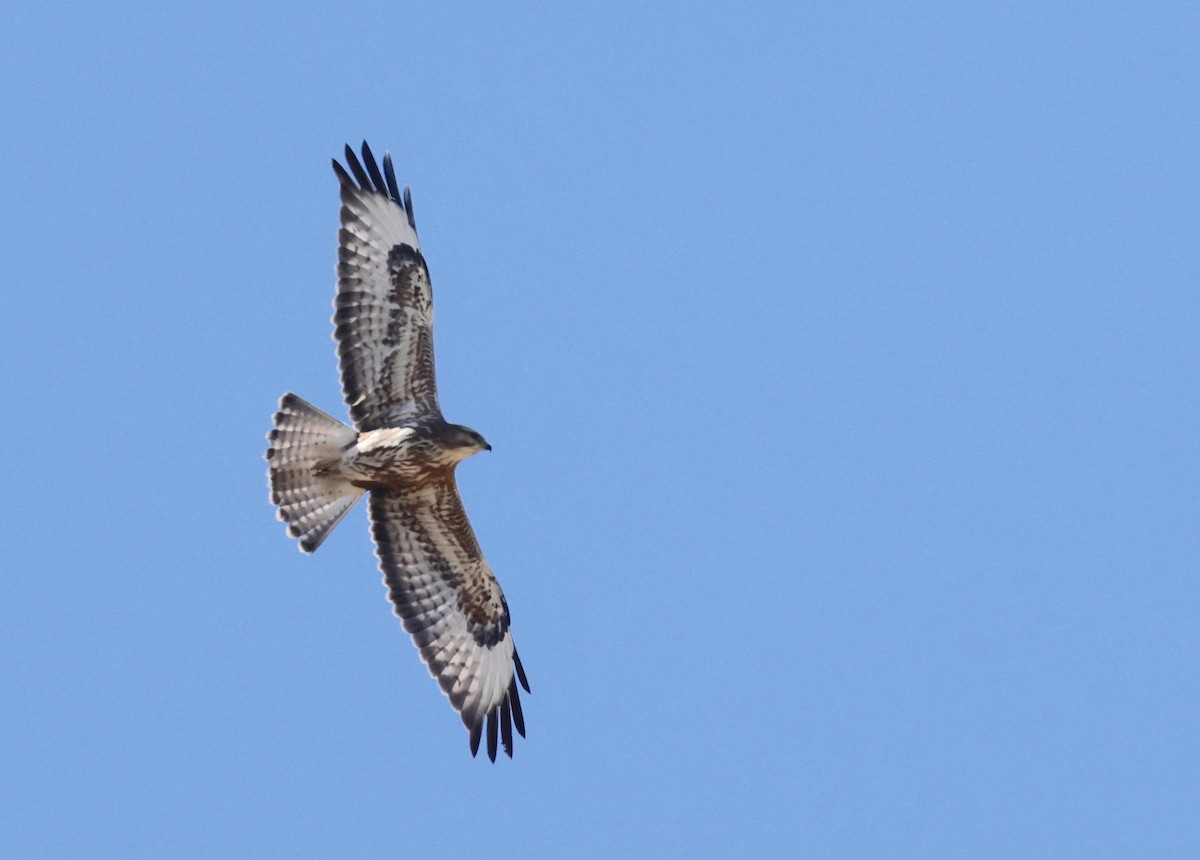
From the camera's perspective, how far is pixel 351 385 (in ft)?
33.7

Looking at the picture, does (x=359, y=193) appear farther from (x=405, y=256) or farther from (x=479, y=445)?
(x=479, y=445)

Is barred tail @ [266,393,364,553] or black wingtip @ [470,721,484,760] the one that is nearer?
barred tail @ [266,393,364,553]

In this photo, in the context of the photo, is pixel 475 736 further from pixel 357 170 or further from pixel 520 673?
pixel 357 170

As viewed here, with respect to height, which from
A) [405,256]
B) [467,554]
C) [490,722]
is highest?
[405,256]

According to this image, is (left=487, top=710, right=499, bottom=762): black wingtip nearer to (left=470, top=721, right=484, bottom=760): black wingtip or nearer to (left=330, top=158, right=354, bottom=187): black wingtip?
(left=470, top=721, right=484, bottom=760): black wingtip

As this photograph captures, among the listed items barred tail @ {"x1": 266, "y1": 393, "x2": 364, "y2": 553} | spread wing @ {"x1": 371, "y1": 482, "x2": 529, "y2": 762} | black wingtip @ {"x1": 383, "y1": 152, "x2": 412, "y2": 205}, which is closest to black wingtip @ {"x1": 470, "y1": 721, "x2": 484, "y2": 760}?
spread wing @ {"x1": 371, "y1": 482, "x2": 529, "y2": 762}

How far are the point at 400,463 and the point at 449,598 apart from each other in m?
1.09

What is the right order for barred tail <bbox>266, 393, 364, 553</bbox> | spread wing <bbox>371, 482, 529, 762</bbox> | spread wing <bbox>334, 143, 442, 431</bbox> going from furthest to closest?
spread wing <bbox>371, 482, 529, 762</bbox> → spread wing <bbox>334, 143, 442, 431</bbox> → barred tail <bbox>266, 393, 364, 553</bbox>

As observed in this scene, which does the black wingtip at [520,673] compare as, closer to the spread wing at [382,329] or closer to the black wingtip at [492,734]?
the black wingtip at [492,734]

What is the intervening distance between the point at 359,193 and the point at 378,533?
80.4 inches

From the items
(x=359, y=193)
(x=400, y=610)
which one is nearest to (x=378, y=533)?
(x=400, y=610)

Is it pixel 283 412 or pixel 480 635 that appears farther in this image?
pixel 480 635

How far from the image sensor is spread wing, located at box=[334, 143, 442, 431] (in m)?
10.3

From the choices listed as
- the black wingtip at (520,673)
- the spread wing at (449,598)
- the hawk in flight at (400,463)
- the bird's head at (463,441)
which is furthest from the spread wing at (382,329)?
the black wingtip at (520,673)
